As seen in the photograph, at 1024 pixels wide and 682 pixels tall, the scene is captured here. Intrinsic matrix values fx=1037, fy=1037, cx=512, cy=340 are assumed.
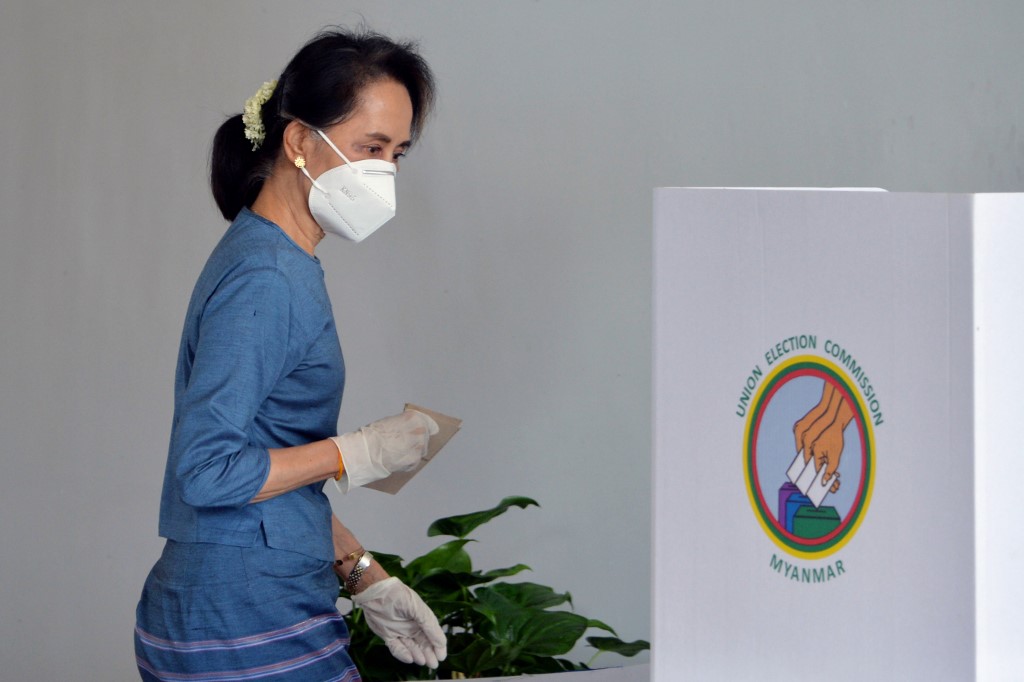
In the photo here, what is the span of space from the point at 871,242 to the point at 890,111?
2229 millimetres

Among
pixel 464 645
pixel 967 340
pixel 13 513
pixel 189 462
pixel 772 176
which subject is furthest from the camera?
pixel 772 176

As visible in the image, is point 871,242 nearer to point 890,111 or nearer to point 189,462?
point 189,462

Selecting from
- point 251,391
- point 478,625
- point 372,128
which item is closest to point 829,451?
point 251,391

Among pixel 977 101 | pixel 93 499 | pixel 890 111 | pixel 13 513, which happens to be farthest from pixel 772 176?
pixel 13 513

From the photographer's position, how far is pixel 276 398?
3.64 feet

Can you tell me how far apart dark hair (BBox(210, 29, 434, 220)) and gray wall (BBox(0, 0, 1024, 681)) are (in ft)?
3.88

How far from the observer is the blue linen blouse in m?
1.00

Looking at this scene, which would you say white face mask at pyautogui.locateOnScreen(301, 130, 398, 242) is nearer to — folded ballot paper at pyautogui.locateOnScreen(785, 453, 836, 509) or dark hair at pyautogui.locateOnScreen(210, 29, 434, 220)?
dark hair at pyautogui.locateOnScreen(210, 29, 434, 220)

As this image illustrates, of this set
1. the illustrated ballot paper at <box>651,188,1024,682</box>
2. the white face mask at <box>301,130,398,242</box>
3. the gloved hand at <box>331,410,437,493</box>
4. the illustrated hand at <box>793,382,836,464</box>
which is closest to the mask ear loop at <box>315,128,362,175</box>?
the white face mask at <box>301,130,398,242</box>

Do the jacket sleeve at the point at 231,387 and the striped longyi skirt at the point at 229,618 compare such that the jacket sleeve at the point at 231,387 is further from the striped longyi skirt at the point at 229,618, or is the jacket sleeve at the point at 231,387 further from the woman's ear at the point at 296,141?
the woman's ear at the point at 296,141

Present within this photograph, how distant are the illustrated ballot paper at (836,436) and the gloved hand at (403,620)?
2.23 feet

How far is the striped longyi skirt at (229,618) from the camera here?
1071mm

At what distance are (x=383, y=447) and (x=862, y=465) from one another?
0.68m

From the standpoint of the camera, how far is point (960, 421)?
0.61 meters
